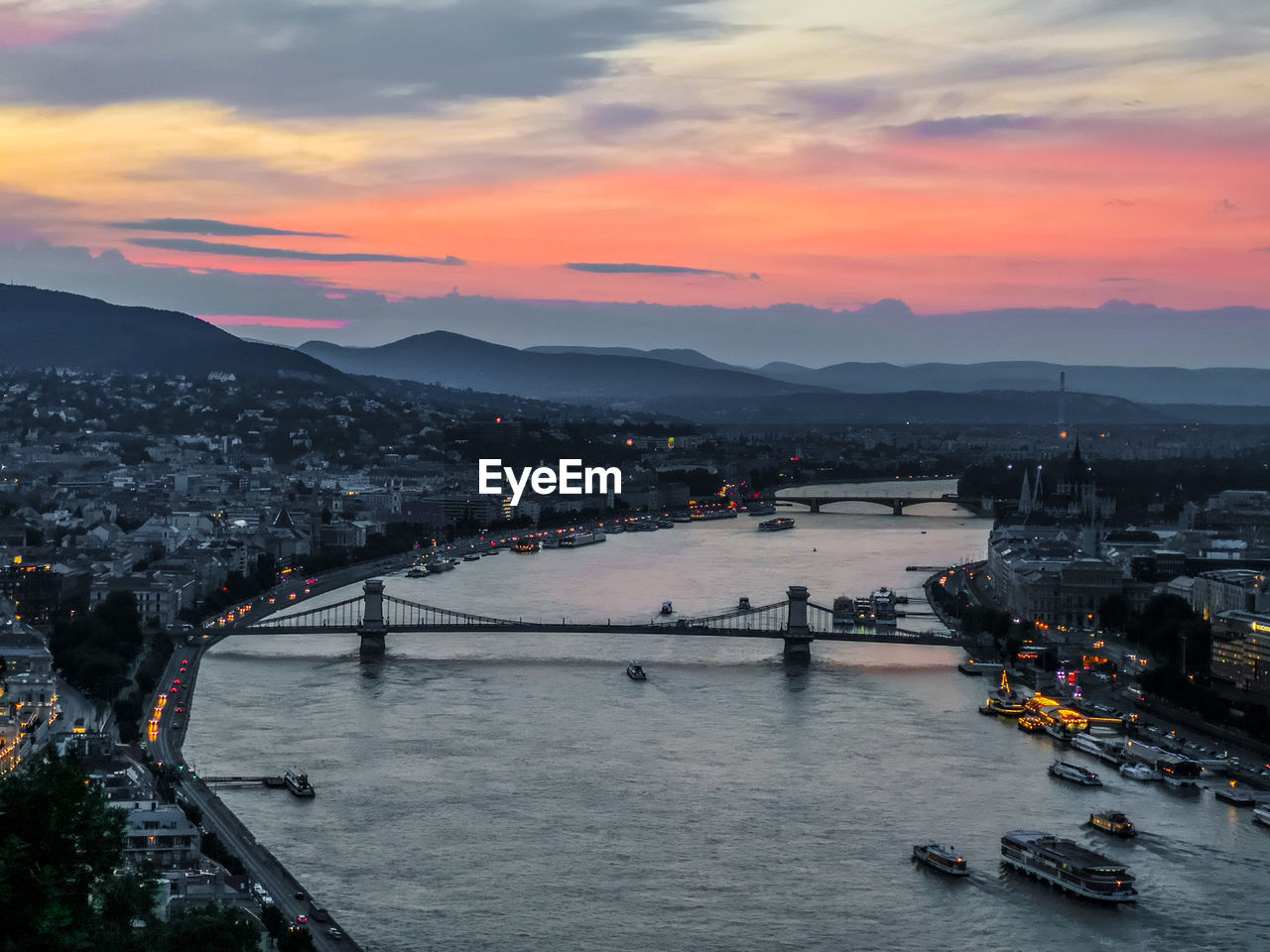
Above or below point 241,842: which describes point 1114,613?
above

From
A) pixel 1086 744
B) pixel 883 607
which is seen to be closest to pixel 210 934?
pixel 1086 744

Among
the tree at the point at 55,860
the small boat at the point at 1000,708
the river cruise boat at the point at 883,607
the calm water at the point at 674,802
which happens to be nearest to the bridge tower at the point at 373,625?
the calm water at the point at 674,802

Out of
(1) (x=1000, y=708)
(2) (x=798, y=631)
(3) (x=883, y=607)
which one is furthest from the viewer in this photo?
(3) (x=883, y=607)

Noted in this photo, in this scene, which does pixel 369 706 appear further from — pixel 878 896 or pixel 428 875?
pixel 878 896

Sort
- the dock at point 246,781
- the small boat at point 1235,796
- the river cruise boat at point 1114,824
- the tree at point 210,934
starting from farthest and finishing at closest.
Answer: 1. the small boat at point 1235,796
2. the dock at point 246,781
3. the river cruise boat at point 1114,824
4. the tree at point 210,934

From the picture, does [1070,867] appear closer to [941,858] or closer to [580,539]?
[941,858]

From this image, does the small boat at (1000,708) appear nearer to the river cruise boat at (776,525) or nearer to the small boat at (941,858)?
the small boat at (941,858)
